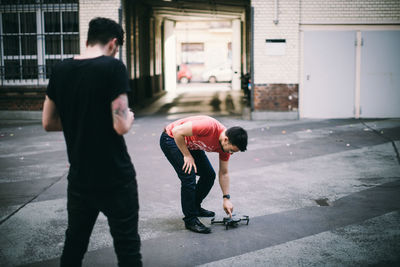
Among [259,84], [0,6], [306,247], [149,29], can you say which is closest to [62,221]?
[306,247]

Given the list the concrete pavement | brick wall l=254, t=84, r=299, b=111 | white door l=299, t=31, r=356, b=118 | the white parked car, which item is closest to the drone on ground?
the concrete pavement

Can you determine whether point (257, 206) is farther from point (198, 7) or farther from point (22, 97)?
point (198, 7)

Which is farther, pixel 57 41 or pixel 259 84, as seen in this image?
pixel 57 41

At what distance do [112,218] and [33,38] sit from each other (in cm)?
1320

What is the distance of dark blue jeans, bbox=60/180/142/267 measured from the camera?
2.82 m

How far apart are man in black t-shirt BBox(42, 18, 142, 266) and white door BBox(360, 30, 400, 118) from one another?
1225 centimetres

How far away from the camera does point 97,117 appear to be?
276cm

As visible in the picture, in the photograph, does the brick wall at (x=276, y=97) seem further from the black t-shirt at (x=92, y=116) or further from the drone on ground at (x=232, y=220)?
the black t-shirt at (x=92, y=116)

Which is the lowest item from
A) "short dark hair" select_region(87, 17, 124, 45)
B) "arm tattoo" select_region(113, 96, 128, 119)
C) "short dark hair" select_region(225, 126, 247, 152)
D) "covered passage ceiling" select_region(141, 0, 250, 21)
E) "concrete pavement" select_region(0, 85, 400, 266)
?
"concrete pavement" select_region(0, 85, 400, 266)

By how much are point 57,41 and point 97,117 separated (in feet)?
42.1

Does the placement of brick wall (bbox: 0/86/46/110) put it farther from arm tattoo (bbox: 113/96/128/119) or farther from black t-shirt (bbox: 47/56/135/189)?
arm tattoo (bbox: 113/96/128/119)

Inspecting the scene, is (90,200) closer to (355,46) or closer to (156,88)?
(355,46)

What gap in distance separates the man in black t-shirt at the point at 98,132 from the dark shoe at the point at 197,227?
6.42 ft

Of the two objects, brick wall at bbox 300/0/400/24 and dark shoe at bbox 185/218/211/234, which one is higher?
brick wall at bbox 300/0/400/24
